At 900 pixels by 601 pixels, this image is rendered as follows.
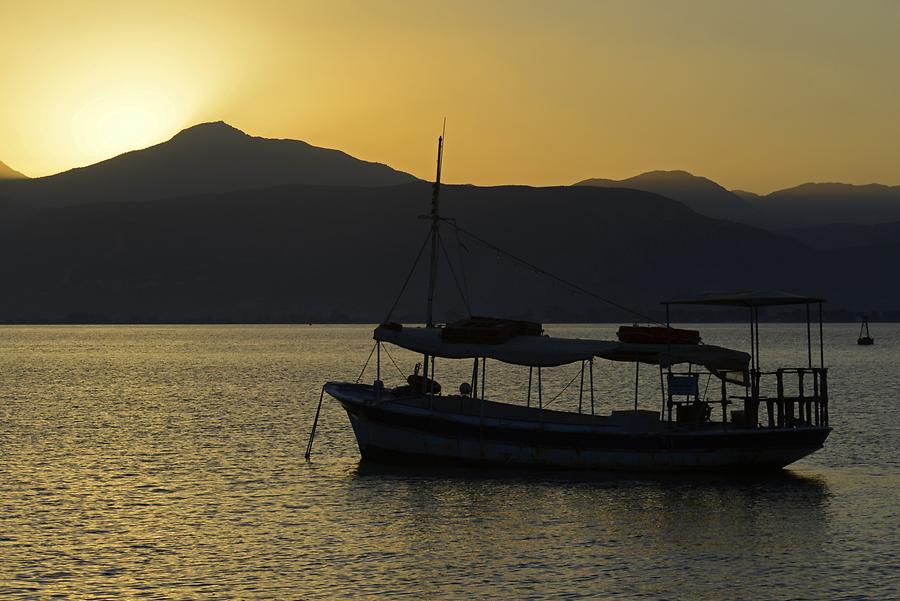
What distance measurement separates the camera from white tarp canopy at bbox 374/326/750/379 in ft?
136

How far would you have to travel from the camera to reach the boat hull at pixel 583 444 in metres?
41.2

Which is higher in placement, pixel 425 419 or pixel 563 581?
pixel 425 419

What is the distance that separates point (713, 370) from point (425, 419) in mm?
10009

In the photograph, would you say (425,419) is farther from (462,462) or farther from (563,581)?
(563,581)

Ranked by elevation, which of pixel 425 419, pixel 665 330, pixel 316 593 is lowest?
pixel 316 593

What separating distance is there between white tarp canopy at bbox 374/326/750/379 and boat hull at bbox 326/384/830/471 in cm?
211

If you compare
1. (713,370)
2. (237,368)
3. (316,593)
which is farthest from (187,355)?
(316,593)

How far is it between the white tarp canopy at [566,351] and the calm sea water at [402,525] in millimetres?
3889

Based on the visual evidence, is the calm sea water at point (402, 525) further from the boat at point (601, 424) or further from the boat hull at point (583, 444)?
the boat at point (601, 424)

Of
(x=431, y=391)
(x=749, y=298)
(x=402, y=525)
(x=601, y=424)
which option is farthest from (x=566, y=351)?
(x=402, y=525)

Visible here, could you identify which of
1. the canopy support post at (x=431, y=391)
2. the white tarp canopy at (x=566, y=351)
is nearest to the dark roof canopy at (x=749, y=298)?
the white tarp canopy at (x=566, y=351)

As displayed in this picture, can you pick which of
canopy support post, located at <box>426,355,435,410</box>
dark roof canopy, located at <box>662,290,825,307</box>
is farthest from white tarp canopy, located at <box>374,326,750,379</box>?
dark roof canopy, located at <box>662,290,825,307</box>

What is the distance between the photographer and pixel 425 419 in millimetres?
42656

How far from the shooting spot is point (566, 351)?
41531 millimetres
